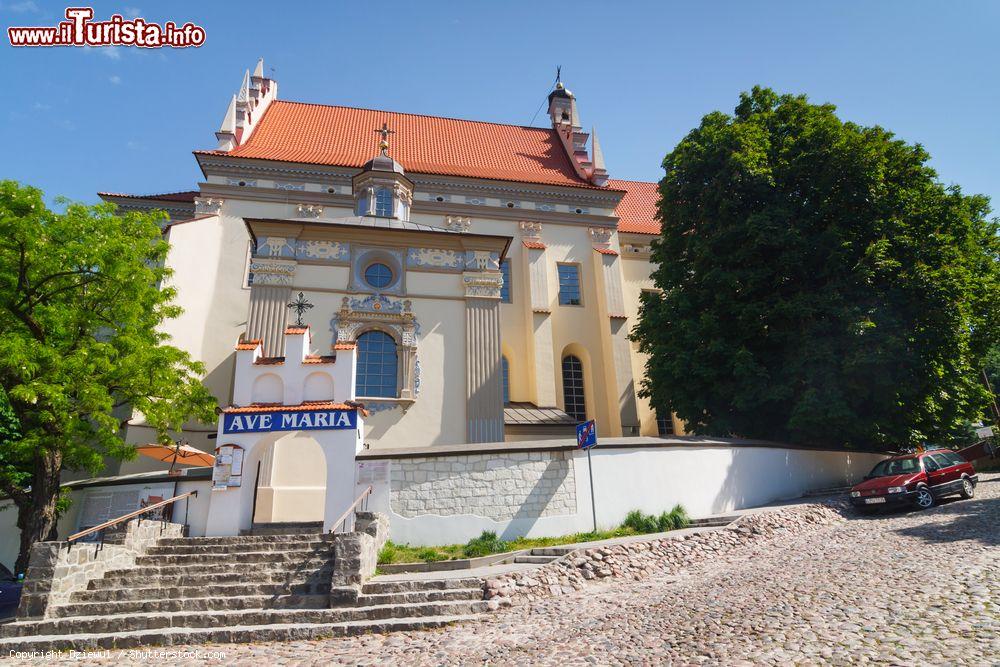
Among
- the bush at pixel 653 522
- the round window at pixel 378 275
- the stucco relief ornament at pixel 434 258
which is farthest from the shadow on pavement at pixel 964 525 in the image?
the round window at pixel 378 275

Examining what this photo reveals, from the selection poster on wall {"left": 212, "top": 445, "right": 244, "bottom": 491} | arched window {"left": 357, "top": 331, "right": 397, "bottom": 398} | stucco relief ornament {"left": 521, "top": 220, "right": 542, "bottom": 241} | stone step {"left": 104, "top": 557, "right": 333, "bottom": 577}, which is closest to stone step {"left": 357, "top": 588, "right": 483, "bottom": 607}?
stone step {"left": 104, "top": 557, "right": 333, "bottom": 577}

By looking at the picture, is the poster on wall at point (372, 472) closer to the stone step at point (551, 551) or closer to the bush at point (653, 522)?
the stone step at point (551, 551)

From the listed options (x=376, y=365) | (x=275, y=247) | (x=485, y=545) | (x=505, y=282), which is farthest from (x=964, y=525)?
(x=275, y=247)

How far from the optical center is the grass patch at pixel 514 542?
10328mm

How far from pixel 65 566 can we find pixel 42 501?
5090 mm

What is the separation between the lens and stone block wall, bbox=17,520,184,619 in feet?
25.4

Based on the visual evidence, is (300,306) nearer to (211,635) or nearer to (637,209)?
(211,635)

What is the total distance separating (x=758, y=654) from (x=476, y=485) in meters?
7.02

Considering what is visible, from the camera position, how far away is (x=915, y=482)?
1249cm

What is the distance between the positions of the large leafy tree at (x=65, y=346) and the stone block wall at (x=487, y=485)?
6.12m

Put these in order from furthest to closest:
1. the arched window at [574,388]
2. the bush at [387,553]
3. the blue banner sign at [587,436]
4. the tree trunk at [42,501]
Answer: the arched window at [574,388], the tree trunk at [42,501], the blue banner sign at [587,436], the bush at [387,553]

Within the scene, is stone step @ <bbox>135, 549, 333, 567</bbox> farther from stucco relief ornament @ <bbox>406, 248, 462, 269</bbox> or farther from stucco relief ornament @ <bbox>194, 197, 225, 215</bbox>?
stucco relief ornament @ <bbox>194, 197, 225, 215</bbox>

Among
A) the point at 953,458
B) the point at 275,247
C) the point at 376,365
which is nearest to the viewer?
the point at 953,458

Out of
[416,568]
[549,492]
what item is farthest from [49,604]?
[549,492]
